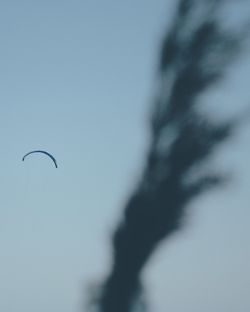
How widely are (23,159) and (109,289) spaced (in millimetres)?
9535

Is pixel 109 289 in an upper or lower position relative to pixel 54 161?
lower

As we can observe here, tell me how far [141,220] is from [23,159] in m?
8.06

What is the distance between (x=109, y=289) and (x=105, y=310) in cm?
131

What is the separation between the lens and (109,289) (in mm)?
72375

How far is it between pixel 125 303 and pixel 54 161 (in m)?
11.3

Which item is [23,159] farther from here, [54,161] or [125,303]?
[125,303]

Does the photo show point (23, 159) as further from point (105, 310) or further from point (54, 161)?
point (105, 310)

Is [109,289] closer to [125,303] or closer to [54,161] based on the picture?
[125,303]

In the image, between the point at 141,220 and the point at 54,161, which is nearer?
the point at 141,220

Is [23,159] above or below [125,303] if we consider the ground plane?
above

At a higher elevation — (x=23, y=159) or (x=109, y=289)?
(x=23, y=159)

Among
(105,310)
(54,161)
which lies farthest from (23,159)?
(105,310)

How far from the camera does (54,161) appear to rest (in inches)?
3039

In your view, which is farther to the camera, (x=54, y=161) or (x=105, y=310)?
(x=54, y=161)
